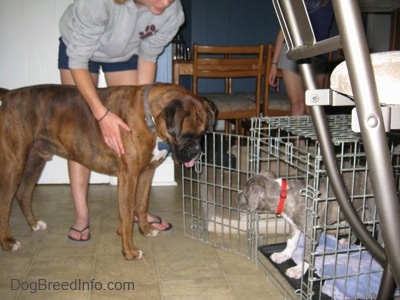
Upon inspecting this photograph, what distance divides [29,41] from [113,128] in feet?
4.85

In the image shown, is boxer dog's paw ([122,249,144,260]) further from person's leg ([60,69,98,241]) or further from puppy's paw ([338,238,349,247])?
puppy's paw ([338,238,349,247])

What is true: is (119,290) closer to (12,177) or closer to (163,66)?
(12,177)

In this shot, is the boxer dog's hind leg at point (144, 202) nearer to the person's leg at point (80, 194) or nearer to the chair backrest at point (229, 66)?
the person's leg at point (80, 194)

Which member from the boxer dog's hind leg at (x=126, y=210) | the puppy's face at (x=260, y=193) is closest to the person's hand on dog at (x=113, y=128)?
the boxer dog's hind leg at (x=126, y=210)

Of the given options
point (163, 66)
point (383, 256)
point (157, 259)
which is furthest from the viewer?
point (163, 66)

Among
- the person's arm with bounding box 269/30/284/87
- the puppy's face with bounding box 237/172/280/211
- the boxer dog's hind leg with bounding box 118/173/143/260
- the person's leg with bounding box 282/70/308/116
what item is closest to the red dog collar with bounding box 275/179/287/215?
the puppy's face with bounding box 237/172/280/211

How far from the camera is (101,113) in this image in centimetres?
193

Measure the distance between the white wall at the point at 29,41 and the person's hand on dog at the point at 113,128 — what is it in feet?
4.02

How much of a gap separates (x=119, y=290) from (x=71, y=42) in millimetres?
1185

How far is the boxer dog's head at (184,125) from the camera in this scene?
1804 millimetres

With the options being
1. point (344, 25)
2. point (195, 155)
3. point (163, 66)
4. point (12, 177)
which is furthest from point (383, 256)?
point (163, 66)

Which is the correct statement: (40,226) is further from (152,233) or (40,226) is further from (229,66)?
(229,66)

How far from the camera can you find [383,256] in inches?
35.7

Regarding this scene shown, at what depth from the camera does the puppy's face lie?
180cm
